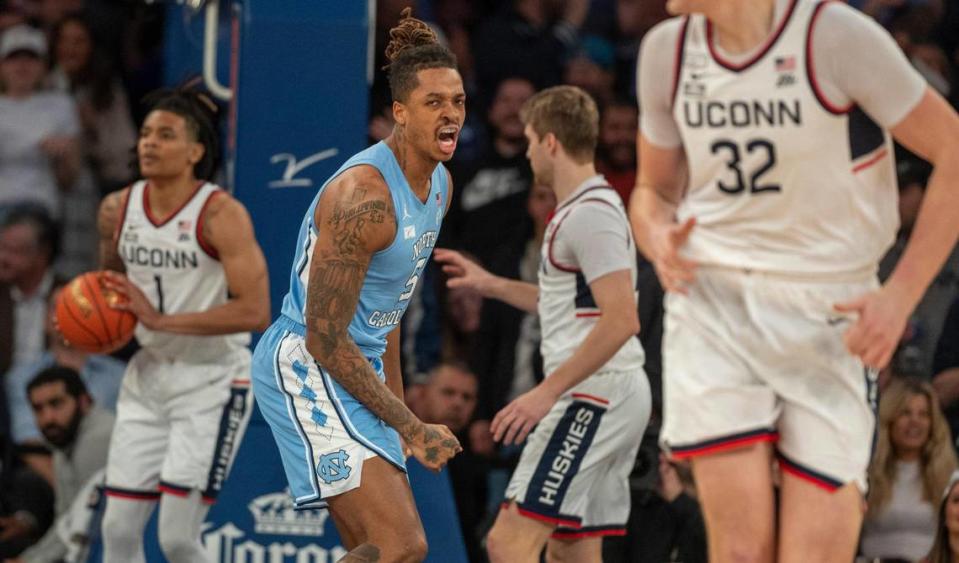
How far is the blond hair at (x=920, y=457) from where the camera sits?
7715 mm

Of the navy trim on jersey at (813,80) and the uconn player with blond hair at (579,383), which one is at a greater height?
the navy trim on jersey at (813,80)

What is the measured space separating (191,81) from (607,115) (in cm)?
328

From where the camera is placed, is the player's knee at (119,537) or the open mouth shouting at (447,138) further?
the player's knee at (119,537)

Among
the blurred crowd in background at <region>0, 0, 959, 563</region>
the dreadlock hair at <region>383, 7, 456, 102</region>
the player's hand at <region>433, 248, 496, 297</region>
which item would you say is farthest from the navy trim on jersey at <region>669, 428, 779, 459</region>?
the blurred crowd in background at <region>0, 0, 959, 563</region>

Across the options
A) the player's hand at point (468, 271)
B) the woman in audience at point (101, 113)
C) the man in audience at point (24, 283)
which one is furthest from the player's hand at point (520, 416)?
the woman in audience at point (101, 113)

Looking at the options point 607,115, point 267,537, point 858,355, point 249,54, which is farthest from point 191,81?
point 858,355

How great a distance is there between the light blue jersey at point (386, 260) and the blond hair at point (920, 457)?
363 centimetres

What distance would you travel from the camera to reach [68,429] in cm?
823

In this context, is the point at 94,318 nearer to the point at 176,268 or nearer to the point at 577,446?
the point at 176,268

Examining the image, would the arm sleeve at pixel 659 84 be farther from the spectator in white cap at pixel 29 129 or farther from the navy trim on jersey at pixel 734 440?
the spectator in white cap at pixel 29 129

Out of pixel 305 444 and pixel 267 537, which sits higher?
pixel 305 444

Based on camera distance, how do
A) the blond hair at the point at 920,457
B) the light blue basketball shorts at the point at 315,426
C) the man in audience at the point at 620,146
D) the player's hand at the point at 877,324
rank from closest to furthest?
1. the player's hand at the point at 877,324
2. the light blue basketball shorts at the point at 315,426
3. the blond hair at the point at 920,457
4. the man in audience at the point at 620,146

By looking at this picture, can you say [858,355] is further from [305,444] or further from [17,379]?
[17,379]

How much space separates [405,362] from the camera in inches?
350
